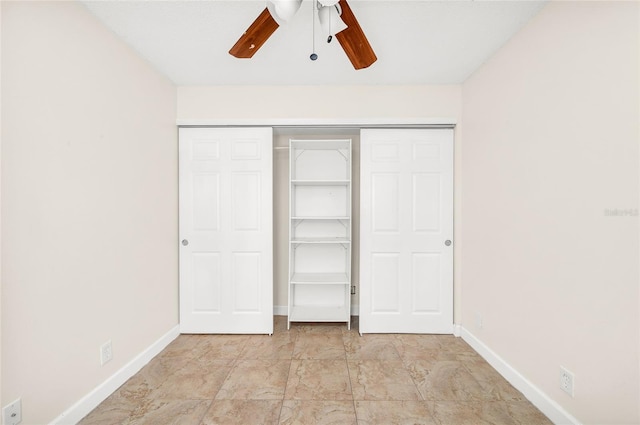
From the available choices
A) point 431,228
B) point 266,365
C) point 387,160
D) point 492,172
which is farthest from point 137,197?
point 492,172

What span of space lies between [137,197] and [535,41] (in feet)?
9.77

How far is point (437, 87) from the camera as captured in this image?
2.83 metres

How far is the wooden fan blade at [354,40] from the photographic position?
1.45 meters

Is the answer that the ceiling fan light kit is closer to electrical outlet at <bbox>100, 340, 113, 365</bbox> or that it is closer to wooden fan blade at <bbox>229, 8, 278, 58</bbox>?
wooden fan blade at <bbox>229, 8, 278, 58</bbox>

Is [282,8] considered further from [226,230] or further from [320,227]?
[320,227]

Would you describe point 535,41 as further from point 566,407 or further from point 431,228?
point 566,407

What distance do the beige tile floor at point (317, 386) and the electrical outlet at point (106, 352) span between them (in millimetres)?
249

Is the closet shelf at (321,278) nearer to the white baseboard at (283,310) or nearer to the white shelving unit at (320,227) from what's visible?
the white shelving unit at (320,227)

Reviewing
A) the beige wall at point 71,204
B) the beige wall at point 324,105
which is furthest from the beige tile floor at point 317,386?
the beige wall at point 324,105

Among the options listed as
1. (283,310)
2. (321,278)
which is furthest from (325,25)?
(283,310)

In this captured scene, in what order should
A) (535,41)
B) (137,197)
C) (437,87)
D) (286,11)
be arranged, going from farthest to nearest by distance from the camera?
(437,87) < (137,197) < (535,41) < (286,11)

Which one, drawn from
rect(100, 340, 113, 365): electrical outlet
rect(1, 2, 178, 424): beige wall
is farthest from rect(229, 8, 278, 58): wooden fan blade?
rect(100, 340, 113, 365): electrical outlet

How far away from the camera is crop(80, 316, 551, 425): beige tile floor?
1.76 meters

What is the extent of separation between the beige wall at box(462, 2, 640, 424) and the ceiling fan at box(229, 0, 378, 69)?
43.4 inches
